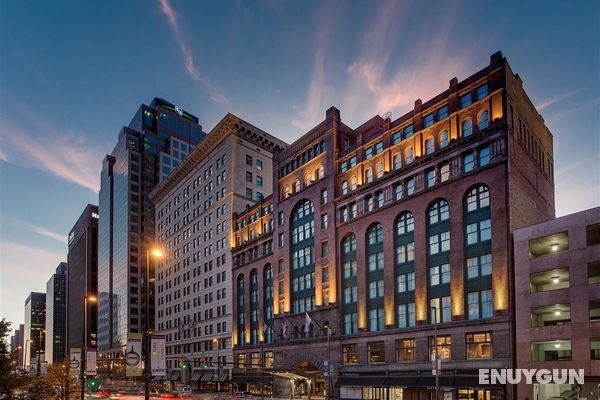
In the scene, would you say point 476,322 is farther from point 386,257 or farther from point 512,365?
point 386,257

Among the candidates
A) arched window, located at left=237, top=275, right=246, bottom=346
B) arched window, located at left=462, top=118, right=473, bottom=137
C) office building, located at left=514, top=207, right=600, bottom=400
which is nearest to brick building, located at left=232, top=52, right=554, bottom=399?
arched window, located at left=462, top=118, right=473, bottom=137

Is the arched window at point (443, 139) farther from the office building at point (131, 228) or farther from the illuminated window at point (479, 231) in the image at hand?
the office building at point (131, 228)

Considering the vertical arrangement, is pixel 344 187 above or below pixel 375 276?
above

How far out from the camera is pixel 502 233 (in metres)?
51.2

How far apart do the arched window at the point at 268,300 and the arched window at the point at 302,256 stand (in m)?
7.98

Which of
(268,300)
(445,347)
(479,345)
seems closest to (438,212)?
(445,347)

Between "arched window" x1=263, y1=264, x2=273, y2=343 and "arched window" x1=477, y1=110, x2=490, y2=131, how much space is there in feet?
142

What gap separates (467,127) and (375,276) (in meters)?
20.8

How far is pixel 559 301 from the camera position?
46.8 metres

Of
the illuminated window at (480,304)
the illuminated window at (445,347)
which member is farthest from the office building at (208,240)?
the illuminated window at (480,304)

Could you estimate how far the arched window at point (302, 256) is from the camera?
75.8 m

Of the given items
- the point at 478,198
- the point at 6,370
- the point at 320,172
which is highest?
the point at 320,172

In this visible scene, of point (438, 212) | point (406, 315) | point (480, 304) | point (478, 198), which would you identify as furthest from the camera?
point (406, 315)

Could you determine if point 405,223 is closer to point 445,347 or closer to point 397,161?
point 397,161
